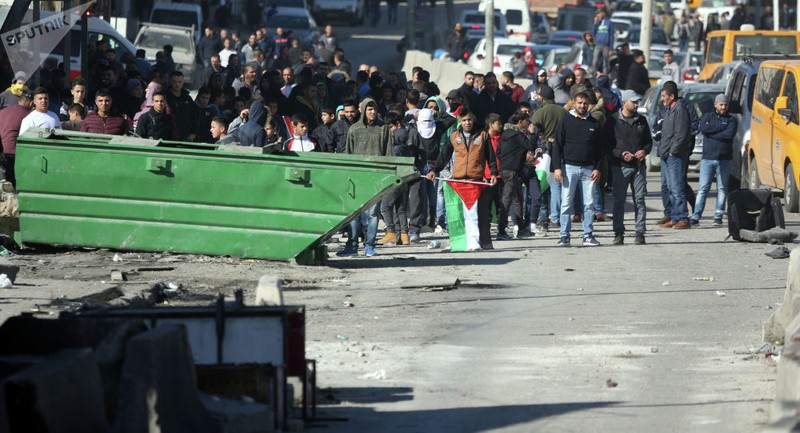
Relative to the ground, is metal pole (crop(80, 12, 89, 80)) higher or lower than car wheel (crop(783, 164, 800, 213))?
higher

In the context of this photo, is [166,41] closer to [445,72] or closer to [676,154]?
[445,72]

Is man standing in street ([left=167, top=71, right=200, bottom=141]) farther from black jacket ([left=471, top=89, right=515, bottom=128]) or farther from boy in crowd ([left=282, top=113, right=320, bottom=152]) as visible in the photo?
black jacket ([left=471, top=89, right=515, bottom=128])

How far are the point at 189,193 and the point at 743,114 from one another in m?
10.6

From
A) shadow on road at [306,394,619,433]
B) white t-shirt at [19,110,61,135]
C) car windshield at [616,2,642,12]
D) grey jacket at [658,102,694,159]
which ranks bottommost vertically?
shadow on road at [306,394,619,433]

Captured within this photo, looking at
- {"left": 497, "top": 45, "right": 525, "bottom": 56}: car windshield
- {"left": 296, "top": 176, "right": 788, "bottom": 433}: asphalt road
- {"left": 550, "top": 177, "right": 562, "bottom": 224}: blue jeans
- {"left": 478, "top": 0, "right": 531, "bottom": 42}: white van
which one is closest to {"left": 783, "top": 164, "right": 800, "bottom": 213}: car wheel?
{"left": 550, "top": 177, "right": 562, "bottom": 224}: blue jeans

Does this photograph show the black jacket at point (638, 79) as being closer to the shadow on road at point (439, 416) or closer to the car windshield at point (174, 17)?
the car windshield at point (174, 17)

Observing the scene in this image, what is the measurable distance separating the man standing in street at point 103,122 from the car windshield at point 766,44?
20.7 m

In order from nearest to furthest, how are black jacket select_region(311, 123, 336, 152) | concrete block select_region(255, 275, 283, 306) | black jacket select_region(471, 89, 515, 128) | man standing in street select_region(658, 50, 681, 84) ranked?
concrete block select_region(255, 275, 283, 306) → black jacket select_region(311, 123, 336, 152) → black jacket select_region(471, 89, 515, 128) → man standing in street select_region(658, 50, 681, 84)

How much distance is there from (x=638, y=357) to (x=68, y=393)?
16.2ft

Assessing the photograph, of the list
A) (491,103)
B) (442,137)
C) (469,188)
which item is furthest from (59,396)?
(491,103)

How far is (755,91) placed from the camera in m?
23.1

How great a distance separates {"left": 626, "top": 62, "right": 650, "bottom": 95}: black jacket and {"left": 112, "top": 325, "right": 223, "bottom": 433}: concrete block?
25258 mm

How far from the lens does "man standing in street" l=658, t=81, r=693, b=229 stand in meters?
20.3

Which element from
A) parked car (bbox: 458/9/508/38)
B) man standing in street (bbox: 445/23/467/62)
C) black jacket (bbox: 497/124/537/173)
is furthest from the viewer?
parked car (bbox: 458/9/508/38)
